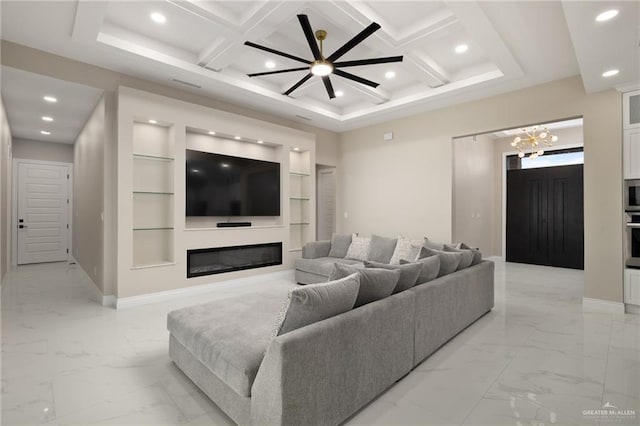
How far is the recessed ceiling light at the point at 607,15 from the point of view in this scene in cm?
236

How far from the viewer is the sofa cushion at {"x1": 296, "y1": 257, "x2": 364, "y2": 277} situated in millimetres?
4883

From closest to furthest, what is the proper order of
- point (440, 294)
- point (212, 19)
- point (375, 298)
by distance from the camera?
1. point (375, 298)
2. point (440, 294)
3. point (212, 19)

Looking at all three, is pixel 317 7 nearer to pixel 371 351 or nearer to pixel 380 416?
pixel 371 351

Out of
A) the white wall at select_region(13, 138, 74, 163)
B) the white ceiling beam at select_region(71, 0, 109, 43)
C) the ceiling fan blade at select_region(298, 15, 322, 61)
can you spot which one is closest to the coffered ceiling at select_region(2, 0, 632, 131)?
the white ceiling beam at select_region(71, 0, 109, 43)

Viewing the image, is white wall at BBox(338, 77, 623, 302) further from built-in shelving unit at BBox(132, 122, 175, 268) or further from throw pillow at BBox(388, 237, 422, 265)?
built-in shelving unit at BBox(132, 122, 175, 268)

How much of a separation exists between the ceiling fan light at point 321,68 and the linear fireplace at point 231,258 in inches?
122

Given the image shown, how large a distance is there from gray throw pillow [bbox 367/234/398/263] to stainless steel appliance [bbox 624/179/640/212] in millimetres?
2895

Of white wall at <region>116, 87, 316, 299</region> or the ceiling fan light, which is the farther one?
white wall at <region>116, 87, 316, 299</region>

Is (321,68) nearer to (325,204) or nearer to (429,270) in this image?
(429,270)

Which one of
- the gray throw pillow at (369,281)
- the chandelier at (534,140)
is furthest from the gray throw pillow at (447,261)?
the chandelier at (534,140)

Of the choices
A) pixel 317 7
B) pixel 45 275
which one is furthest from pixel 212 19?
pixel 45 275

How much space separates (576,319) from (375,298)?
120 inches

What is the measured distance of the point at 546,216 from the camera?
7.29 meters

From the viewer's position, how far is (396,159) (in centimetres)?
629
